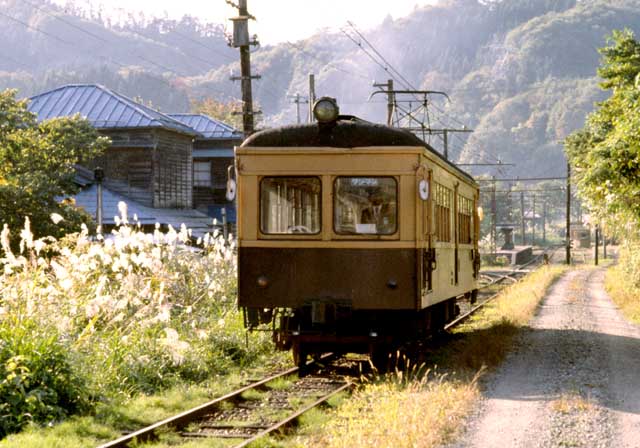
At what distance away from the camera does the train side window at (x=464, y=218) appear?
16.6 metres

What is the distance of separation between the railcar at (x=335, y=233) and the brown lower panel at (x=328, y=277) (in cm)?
1

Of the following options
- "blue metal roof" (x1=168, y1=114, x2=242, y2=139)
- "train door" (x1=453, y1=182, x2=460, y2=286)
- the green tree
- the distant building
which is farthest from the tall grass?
"blue metal roof" (x1=168, y1=114, x2=242, y2=139)

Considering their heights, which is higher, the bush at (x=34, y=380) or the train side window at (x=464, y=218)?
the train side window at (x=464, y=218)

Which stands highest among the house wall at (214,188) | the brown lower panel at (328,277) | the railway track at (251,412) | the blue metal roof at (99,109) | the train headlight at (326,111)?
the blue metal roof at (99,109)

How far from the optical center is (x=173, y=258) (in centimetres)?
1593

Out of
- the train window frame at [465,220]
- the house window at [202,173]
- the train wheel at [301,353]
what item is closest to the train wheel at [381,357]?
the train wheel at [301,353]

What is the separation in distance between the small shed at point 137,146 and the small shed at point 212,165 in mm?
4523

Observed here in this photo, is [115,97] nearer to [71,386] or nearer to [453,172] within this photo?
[453,172]

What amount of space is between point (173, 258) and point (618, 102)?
12.6 m

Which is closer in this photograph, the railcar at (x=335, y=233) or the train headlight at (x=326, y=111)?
the railcar at (x=335, y=233)

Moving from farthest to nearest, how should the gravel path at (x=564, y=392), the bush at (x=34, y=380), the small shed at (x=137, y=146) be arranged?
the small shed at (x=137, y=146) < the bush at (x=34, y=380) < the gravel path at (x=564, y=392)

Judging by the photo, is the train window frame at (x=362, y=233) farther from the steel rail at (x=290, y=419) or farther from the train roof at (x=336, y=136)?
the steel rail at (x=290, y=419)

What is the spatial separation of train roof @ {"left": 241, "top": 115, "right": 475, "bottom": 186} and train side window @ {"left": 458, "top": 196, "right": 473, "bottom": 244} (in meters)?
4.05

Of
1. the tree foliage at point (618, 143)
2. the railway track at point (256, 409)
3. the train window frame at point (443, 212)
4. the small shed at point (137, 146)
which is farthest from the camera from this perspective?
the small shed at point (137, 146)
